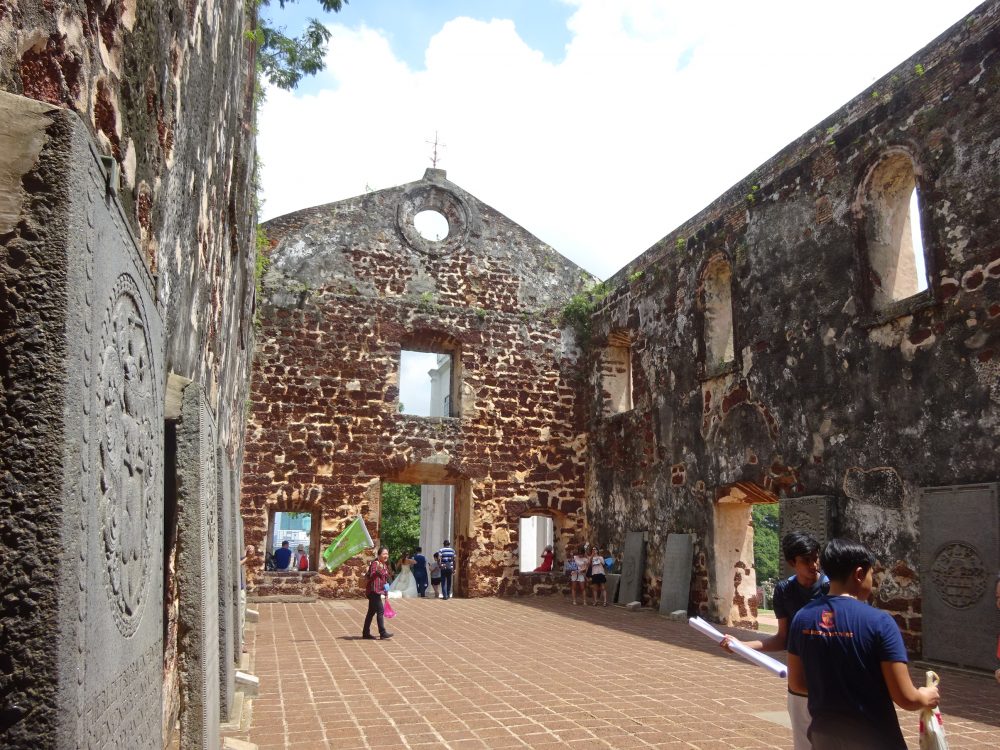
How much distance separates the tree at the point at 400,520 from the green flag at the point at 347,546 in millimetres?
23283

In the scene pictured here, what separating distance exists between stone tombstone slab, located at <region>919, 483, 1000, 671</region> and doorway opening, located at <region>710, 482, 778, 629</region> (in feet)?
11.9

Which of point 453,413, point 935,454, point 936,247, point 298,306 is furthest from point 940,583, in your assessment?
point 298,306

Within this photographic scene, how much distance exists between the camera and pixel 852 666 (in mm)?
2566

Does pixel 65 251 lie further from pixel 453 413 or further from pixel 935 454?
pixel 453 413

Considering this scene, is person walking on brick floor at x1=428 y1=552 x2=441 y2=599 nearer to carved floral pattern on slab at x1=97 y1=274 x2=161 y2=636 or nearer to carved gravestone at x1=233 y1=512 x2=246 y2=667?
carved gravestone at x1=233 y1=512 x2=246 y2=667

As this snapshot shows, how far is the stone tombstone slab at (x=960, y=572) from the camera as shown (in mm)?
7125

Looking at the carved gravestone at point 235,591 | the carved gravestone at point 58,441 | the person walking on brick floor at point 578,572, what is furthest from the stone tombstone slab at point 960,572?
the carved gravestone at point 58,441

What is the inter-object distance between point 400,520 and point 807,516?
27.9 m

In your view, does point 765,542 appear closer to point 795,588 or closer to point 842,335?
point 842,335

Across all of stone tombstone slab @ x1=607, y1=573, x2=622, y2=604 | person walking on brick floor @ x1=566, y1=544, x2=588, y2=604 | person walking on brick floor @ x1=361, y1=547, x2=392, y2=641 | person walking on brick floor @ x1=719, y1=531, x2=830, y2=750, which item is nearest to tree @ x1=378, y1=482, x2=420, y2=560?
person walking on brick floor @ x1=566, y1=544, x2=588, y2=604

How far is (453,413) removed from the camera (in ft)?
50.9

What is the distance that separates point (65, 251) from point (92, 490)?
17.5 inches

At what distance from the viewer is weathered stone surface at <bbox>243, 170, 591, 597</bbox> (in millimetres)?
14203

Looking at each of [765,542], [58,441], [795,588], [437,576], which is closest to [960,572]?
[795,588]
